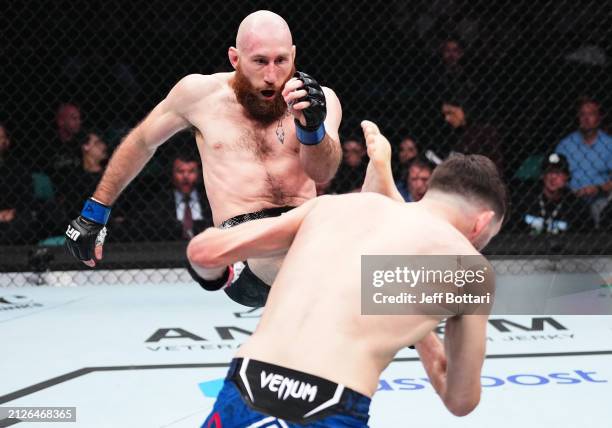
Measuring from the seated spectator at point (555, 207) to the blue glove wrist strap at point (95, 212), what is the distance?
3077mm

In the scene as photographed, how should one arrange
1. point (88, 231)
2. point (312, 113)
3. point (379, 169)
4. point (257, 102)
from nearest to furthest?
point (379, 169) → point (312, 113) → point (257, 102) → point (88, 231)

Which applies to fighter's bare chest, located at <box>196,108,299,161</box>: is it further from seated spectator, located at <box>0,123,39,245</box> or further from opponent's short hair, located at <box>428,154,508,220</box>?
seated spectator, located at <box>0,123,39,245</box>

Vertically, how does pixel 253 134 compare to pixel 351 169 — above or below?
above

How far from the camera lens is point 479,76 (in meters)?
5.50

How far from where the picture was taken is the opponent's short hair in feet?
5.27

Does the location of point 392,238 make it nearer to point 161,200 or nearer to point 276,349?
point 276,349

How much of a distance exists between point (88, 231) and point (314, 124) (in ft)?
2.98

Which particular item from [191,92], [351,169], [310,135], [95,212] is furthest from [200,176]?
[310,135]

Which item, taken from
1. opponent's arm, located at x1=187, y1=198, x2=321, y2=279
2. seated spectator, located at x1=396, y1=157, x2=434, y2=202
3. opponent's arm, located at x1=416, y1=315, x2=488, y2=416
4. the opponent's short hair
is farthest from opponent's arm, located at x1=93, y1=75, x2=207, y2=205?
seated spectator, located at x1=396, y1=157, x2=434, y2=202

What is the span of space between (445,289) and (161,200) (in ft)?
12.2

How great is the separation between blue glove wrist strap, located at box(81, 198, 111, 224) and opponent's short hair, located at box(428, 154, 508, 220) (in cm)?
147

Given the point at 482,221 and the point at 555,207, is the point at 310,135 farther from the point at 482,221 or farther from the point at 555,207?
the point at 555,207

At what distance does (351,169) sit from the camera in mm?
5188

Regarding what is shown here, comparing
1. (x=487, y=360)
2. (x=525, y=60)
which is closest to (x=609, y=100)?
(x=525, y=60)
